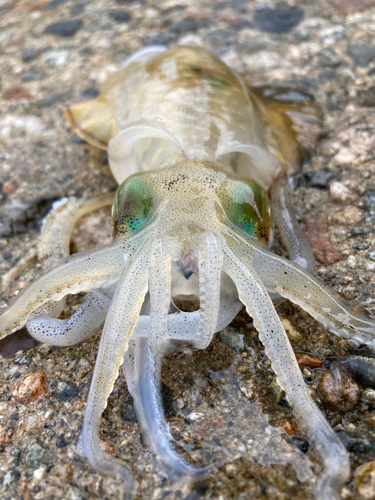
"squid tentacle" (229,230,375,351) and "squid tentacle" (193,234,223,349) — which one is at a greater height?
"squid tentacle" (193,234,223,349)

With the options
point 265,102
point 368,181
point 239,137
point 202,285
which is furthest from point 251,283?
point 265,102

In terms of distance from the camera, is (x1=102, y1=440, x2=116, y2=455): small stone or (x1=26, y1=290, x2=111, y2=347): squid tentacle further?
(x1=26, y1=290, x2=111, y2=347): squid tentacle

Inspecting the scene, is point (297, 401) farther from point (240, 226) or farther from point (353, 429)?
point (240, 226)

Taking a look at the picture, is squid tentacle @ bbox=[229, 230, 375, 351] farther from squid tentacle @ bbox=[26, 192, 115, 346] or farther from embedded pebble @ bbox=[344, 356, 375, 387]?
squid tentacle @ bbox=[26, 192, 115, 346]

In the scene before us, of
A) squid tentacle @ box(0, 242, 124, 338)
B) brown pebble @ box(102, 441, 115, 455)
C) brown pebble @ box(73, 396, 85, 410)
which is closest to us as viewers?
brown pebble @ box(102, 441, 115, 455)

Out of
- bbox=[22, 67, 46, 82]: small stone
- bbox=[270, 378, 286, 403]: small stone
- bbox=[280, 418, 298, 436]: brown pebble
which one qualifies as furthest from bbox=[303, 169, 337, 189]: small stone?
bbox=[22, 67, 46, 82]: small stone

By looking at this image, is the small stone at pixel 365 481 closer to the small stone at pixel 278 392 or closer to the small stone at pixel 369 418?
the small stone at pixel 369 418

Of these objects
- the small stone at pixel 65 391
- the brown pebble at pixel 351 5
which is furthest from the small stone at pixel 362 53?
the small stone at pixel 65 391
